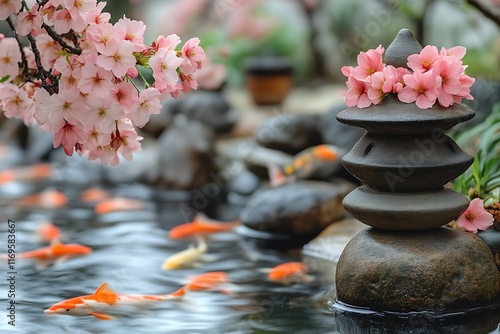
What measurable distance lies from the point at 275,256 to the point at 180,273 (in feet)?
2.74

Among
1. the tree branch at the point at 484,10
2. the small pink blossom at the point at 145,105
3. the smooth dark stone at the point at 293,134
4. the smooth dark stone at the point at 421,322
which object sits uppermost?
the smooth dark stone at the point at 293,134

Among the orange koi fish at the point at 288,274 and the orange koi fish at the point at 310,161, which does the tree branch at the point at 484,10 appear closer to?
the orange koi fish at the point at 310,161

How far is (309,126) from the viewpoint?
838cm

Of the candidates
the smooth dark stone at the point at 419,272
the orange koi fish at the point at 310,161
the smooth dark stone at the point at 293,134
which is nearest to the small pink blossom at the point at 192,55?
the smooth dark stone at the point at 419,272

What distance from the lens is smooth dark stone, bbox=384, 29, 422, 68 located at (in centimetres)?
441

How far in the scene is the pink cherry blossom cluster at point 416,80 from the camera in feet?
13.9

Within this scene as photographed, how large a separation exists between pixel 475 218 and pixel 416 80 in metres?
0.93

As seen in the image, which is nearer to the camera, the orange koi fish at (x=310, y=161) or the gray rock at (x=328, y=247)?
the gray rock at (x=328, y=247)

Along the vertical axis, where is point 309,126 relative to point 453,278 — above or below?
above

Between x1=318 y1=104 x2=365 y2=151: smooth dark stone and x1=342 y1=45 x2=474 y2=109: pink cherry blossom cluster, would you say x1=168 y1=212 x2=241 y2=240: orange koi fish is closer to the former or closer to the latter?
x1=318 y1=104 x2=365 y2=151: smooth dark stone

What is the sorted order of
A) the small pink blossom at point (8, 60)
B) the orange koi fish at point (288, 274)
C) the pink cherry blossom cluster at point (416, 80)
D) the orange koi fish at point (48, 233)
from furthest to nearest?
the orange koi fish at point (48, 233) < the orange koi fish at point (288, 274) < the pink cherry blossom cluster at point (416, 80) < the small pink blossom at point (8, 60)

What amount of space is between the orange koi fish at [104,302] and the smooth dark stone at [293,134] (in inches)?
134

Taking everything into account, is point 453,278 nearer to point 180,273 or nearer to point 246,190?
point 180,273

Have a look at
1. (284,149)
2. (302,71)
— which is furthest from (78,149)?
(302,71)
